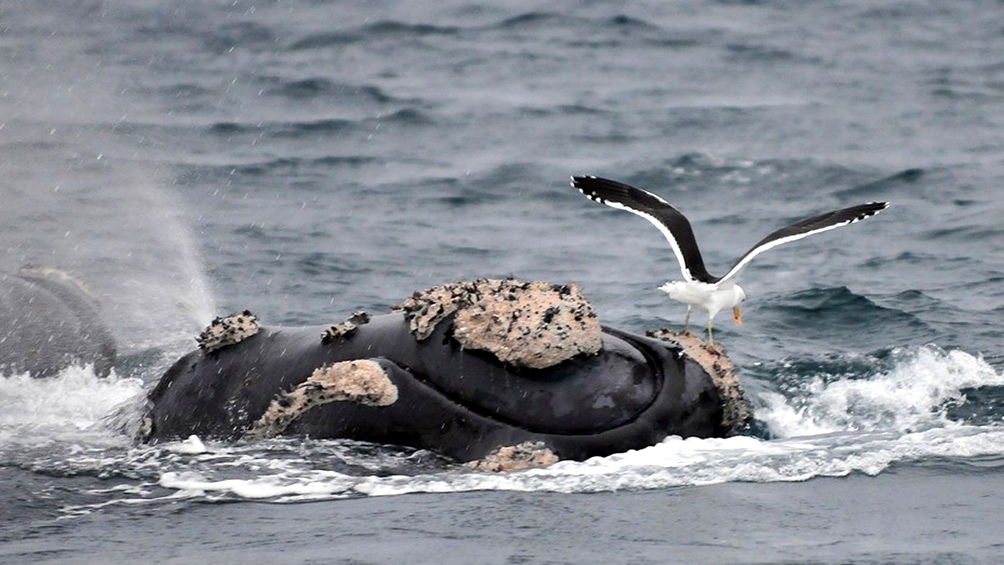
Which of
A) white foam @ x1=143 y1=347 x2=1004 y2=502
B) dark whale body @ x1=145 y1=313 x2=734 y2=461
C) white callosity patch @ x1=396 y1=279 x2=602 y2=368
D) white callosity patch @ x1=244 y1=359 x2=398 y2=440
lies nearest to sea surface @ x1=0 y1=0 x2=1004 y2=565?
white foam @ x1=143 y1=347 x2=1004 y2=502

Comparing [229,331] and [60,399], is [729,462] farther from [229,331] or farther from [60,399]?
[60,399]

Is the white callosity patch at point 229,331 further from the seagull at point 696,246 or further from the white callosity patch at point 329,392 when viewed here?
the seagull at point 696,246

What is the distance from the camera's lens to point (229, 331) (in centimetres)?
997

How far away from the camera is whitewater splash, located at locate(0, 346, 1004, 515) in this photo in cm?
851

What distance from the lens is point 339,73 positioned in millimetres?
28562

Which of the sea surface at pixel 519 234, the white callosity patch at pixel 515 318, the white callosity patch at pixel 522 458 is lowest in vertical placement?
the sea surface at pixel 519 234

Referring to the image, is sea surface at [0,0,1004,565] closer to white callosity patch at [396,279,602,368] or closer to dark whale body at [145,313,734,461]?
dark whale body at [145,313,734,461]

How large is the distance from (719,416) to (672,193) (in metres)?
12.7

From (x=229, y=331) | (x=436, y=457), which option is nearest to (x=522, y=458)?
(x=436, y=457)

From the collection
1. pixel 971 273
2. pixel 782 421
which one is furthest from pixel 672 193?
pixel 782 421

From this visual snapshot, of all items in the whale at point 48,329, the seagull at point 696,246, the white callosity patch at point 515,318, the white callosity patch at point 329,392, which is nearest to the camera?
the white callosity patch at point 515,318

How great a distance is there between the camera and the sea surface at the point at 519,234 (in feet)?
26.6

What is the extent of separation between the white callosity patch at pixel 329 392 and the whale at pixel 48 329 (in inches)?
122

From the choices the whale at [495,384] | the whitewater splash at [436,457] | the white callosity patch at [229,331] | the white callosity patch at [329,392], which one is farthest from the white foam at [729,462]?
the white callosity patch at [229,331]
